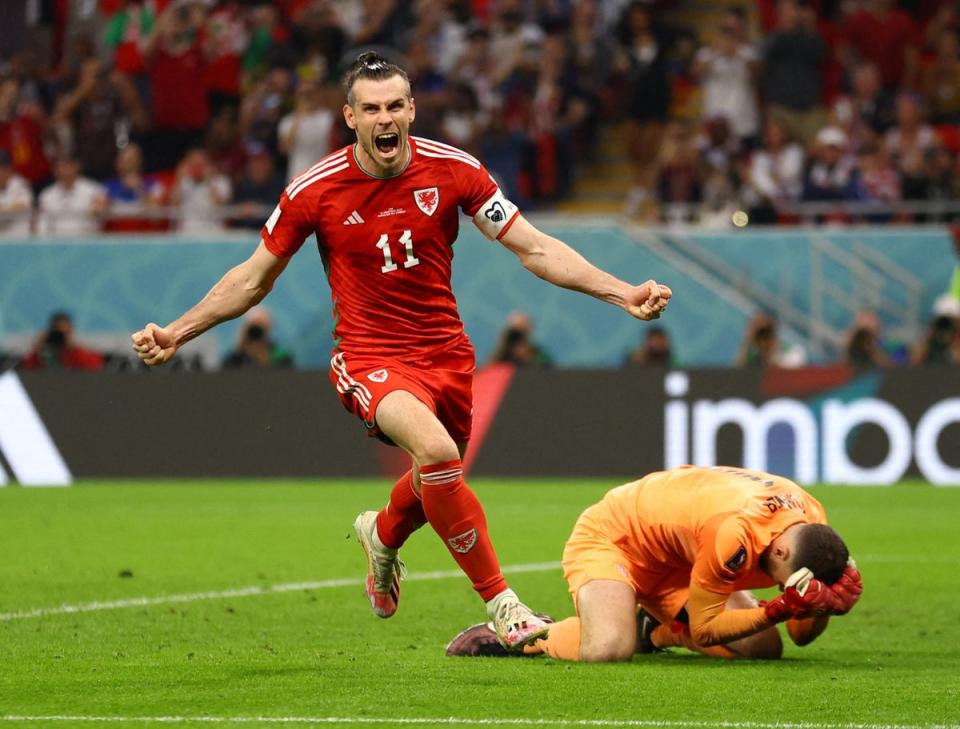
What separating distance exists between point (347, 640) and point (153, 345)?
5.34 feet

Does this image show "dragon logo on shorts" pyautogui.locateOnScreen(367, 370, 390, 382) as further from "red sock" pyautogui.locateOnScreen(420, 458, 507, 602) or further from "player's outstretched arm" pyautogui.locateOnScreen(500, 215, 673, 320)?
"player's outstretched arm" pyautogui.locateOnScreen(500, 215, 673, 320)

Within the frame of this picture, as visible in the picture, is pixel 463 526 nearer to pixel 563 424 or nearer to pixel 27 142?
pixel 563 424

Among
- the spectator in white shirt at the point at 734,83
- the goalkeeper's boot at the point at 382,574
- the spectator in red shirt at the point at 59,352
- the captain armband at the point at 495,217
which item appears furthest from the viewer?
the spectator in white shirt at the point at 734,83

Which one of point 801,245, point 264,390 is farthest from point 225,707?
point 801,245

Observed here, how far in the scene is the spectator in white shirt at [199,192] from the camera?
20.6m

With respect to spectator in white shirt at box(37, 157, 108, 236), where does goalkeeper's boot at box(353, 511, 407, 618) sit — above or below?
below

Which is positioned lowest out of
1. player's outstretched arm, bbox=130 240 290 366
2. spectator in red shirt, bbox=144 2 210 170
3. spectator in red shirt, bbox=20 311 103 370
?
spectator in red shirt, bbox=20 311 103 370

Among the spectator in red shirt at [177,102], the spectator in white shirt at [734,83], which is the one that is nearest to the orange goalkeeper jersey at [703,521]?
the spectator in white shirt at [734,83]

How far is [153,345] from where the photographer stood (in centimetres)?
720

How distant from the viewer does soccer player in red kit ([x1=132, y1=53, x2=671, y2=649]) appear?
7254 millimetres

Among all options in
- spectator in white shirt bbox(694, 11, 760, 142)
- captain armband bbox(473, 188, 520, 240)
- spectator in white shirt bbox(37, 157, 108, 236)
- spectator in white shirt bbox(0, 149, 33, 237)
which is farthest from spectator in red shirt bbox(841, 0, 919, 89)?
captain armband bbox(473, 188, 520, 240)

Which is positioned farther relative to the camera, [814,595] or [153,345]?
[153,345]

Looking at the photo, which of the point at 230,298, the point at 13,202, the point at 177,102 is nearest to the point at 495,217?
the point at 230,298

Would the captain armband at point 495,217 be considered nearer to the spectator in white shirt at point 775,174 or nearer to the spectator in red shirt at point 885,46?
the spectator in white shirt at point 775,174
